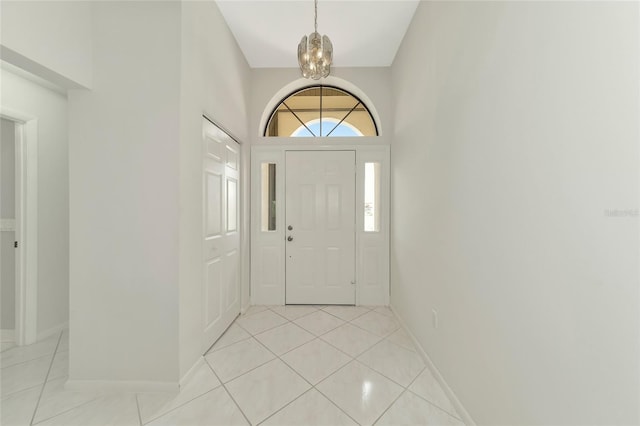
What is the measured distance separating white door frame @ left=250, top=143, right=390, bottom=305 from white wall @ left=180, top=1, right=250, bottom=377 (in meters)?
0.85

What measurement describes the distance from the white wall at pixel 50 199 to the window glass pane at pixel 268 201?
76.2 inches

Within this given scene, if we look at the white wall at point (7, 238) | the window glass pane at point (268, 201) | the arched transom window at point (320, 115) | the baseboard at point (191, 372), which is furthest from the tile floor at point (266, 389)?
the arched transom window at point (320, 115)

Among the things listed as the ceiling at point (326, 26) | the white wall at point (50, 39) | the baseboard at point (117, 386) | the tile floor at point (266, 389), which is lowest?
the tile floor at point (266, 389)

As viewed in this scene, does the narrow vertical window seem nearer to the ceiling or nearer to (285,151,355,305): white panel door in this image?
(285,151,355,305): white panel door

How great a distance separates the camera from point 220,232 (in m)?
2.17

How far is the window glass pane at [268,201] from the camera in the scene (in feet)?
9.76

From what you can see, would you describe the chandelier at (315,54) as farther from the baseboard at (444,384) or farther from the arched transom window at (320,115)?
the baseboard at (444,384)

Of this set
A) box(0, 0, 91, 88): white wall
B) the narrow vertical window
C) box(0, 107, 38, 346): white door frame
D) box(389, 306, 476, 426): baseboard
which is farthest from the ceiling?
box(389, 306, 476, 426): baseboard

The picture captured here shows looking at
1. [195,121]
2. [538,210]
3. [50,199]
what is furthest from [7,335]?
[538,210]

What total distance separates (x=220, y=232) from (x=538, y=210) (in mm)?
2186

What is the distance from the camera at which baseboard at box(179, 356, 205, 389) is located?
1556mm

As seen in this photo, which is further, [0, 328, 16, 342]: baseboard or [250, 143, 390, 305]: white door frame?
[250, 143, 390, 305]: white door frame

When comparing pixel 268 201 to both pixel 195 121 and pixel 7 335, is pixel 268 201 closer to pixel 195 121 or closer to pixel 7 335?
pixel 195 121

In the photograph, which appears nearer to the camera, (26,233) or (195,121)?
(195,121)
